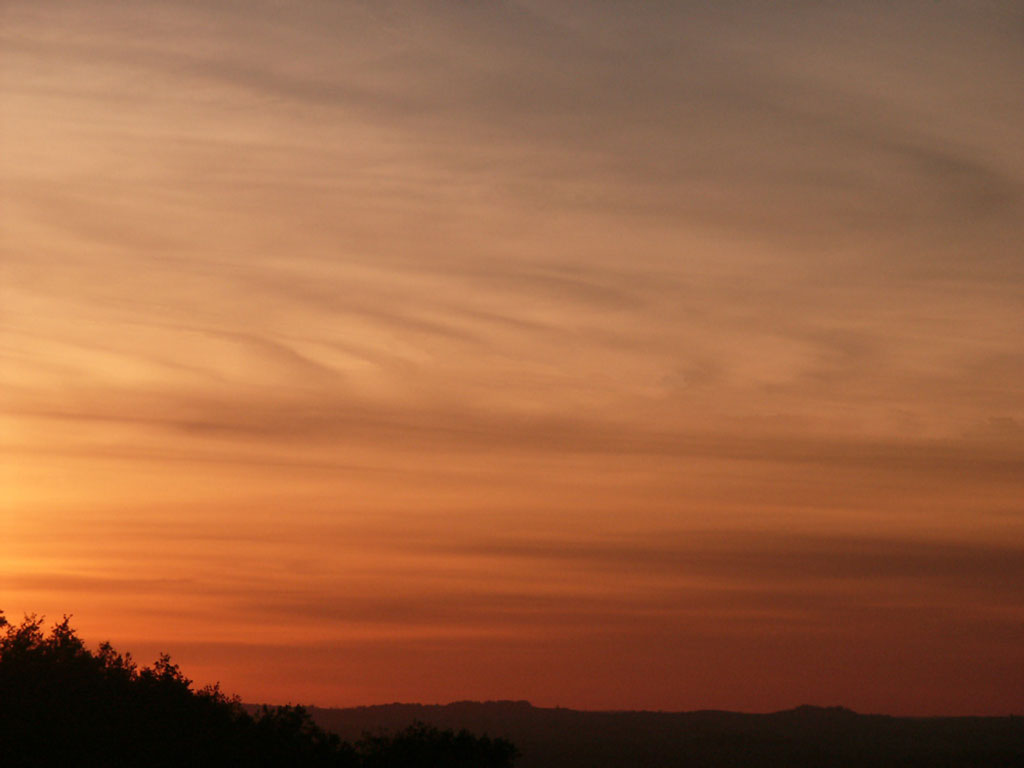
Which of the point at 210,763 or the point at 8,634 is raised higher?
the point at 8,634

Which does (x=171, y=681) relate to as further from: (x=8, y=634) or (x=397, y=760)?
(x=397, y=760)

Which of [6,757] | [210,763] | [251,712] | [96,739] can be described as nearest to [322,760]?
[251,712]

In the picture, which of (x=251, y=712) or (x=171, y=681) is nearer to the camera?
(x=171, y=681)

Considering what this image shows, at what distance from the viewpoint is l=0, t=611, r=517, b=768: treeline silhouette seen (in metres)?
66.2

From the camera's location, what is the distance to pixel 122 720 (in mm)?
71312

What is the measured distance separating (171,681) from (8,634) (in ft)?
31.4

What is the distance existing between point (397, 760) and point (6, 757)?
102 ft

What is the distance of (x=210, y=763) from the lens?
2945 inches

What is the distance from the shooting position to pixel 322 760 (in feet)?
279

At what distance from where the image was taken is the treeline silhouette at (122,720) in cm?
6625

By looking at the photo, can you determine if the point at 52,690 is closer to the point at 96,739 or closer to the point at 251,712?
the point at 96,739

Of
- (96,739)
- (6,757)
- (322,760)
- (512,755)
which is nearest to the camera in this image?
(6,757)

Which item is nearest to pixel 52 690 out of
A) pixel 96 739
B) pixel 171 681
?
pixel 96 739

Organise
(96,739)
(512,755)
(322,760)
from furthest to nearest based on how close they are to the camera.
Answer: (512,755)
(322,760)
(96,739)
